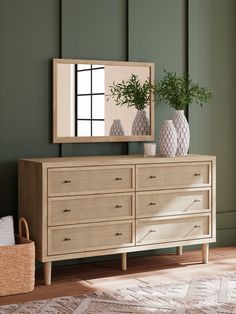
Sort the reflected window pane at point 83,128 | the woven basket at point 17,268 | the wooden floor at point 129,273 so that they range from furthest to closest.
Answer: the reflected window pane at point 83,128 → the wooden floor at point 129,273 → the woven basket at point 17,268

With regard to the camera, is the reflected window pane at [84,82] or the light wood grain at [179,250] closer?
the reflected window pane at [84,82]

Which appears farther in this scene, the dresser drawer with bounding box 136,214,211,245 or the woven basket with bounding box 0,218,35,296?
the dresser drawer with bounding box 136,214,211,245

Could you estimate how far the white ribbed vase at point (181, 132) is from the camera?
498 centimetres

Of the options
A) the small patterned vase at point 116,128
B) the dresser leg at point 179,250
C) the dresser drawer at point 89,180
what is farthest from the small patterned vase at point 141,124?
the dresser leg at point 179,250

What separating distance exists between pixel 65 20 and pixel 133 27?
59cm

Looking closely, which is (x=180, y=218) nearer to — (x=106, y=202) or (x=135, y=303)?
(x=106, y=202)

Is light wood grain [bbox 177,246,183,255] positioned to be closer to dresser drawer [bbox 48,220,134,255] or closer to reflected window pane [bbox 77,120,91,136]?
dresser drawer [bbox 48,220,134,255]

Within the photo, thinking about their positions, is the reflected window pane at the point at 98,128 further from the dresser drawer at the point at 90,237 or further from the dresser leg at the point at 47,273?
the dresser leg at the point at 47,273

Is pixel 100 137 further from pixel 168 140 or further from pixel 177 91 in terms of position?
pixel 177 91

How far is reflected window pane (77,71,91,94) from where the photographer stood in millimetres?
4863

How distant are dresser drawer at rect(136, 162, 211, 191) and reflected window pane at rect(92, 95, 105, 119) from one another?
0.58m

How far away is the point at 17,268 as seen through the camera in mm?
4129

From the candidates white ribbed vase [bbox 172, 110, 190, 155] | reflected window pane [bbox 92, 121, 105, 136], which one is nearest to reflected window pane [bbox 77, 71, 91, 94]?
reflected window pane [bbox 92, 121, 105, 136]

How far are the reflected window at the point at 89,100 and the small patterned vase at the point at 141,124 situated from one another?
0.27m
